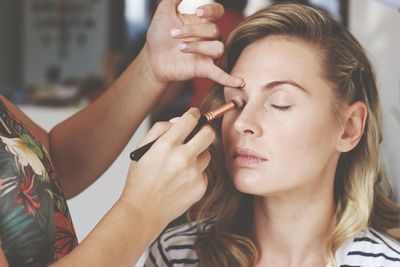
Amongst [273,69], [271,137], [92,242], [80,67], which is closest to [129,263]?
[92,242]

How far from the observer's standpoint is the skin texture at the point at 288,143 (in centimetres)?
129

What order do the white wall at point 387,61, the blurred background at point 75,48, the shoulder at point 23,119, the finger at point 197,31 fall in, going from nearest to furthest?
the shoulder at point 23,119 < the finger at point 197,31 < the white wall at point 387,61 < the blurred background at point 75,48

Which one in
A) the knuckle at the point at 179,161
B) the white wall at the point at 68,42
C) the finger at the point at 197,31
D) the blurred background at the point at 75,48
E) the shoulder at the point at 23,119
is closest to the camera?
the knuckle at the point at 179,161

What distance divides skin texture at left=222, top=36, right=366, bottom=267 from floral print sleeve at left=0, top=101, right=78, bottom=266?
41 cm

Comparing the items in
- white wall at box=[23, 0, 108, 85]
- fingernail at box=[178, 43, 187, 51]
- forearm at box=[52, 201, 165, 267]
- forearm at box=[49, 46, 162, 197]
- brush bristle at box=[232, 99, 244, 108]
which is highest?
fingernail at box=[178, 43, 187, 51]

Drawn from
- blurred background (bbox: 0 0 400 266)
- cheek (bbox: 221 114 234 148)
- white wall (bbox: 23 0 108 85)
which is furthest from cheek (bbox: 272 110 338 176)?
white wall (bbox: 23 0 108 85)

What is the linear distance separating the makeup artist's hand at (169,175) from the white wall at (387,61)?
0.91 metres

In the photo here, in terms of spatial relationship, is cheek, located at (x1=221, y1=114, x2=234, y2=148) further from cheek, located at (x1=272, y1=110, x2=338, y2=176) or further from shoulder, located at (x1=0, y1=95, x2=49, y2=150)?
shoulder, located at (x1=0, y1=95, x2=49, y2=150)

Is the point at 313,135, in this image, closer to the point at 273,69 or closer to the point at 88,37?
the point at 273,69

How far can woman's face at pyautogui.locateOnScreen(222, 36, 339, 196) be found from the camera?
1.28m

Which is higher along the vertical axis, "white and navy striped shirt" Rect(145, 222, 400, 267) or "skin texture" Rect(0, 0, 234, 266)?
"skin texture" Rect(0, 0, 234, 266)

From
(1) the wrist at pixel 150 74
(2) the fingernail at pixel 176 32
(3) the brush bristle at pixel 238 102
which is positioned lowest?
(3) the brush bristle at pixel 238 102

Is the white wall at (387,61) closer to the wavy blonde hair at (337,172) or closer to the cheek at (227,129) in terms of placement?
the wavy blonde hair at (337,172)

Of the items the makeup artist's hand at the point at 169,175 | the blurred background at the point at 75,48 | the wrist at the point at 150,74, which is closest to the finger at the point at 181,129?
the makeup artist's hand at the point at 169,175
